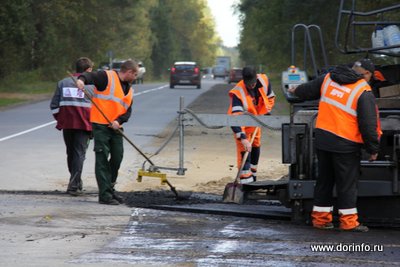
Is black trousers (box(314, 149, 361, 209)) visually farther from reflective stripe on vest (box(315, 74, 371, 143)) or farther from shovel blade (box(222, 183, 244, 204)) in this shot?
shovel blade (box(222, 183, 244, 204))

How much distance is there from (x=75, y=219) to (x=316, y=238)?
2353 mm

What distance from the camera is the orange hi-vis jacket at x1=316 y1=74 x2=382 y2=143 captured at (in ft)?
29.2

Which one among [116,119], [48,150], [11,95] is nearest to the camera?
[116,119]

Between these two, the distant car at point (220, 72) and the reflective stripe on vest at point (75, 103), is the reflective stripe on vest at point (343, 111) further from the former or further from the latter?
the distant car at point (220, 72)

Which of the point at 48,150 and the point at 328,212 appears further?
the point at 48,150

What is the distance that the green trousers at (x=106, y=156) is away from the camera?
10578 mm

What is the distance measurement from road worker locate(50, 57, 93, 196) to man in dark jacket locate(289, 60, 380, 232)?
144 inches

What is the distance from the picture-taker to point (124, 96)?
10.9m

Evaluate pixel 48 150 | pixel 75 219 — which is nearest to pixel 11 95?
pixel 48 150

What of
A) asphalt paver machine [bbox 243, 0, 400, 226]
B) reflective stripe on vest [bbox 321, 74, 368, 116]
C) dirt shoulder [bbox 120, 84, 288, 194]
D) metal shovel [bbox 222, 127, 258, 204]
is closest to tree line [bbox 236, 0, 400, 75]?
dirt shoulder [bbox 120, 84, 288, 194]

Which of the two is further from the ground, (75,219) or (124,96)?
(124,96)

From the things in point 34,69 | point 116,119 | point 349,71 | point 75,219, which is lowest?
point 34,69

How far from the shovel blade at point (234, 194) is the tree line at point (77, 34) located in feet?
111

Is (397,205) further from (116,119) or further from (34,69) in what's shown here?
(34,69)
